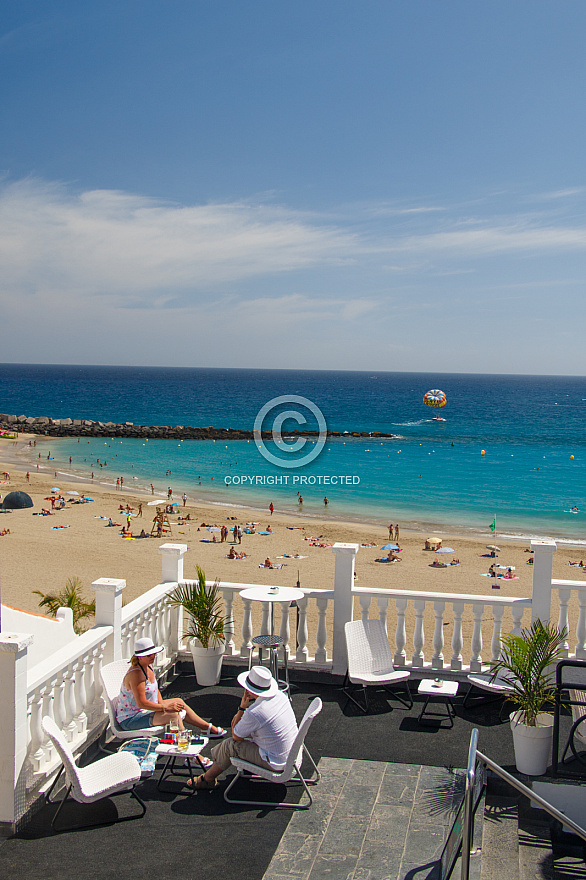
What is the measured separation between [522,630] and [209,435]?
2527 inches

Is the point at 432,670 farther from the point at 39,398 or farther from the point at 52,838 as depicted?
the point at 39,398

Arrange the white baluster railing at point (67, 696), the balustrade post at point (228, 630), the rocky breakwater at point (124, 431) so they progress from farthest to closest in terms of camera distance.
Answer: the rocky breakwater at point (124, 431) < the balustrade post at point (228, 630) < the white baluster railing at point (67, 696)

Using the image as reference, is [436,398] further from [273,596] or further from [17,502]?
[273,596]

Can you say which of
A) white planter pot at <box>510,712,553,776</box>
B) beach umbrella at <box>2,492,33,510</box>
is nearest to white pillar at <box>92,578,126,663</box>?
white planter pot at <box>510,712,553,776</box>

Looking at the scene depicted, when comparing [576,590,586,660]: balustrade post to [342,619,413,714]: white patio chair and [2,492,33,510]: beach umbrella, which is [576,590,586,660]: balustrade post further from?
[2,492,33,510]: beach umbrella

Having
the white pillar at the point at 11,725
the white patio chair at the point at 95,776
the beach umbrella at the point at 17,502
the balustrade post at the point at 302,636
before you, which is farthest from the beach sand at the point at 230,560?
the white pillar at the point at 11,725

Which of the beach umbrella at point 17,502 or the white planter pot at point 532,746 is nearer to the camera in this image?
the white planter pot at point 532,746

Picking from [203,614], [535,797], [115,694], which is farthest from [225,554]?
[535,797]

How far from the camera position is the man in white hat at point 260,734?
505 cm

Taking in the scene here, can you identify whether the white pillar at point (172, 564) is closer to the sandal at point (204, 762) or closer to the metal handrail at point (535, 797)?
the sandal at point (204, 762)

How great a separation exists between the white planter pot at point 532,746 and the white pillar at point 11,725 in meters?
3.78

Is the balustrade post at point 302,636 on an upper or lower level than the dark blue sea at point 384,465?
upper

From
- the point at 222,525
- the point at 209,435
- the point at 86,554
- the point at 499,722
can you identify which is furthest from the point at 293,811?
the point at 209,435

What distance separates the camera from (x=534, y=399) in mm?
148250
